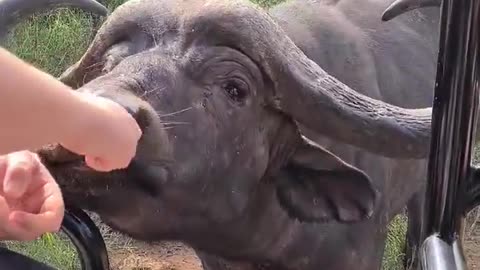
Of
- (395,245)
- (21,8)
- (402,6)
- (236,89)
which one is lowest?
(395,245)

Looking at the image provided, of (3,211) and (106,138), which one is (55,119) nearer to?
(106,138)

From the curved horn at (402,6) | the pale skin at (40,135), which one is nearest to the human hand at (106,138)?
the pale skin at (40,135)

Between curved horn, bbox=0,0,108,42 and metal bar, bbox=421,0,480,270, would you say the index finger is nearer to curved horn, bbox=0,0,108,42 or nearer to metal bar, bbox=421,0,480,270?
metal bar, bbox=421,0,480,270

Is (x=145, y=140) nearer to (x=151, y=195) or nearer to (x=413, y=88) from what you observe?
(x=151, y=195)

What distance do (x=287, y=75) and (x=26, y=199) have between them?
0.89m

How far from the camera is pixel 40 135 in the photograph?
0.80m

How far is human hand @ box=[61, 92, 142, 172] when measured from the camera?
86 centimetres

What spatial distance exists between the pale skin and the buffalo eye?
778 millimetres

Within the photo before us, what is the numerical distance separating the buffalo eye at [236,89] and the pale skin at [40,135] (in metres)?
0.78

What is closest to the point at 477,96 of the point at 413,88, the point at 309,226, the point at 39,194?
the point at 39,194

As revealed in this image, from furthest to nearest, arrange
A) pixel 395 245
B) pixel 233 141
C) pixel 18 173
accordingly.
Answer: pixel 395 245
pixel 233 141
pixel 18 173

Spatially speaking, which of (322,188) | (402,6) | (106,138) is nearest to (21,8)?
(322,188)

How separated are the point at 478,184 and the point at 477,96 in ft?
0.33

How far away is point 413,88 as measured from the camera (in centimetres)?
266
